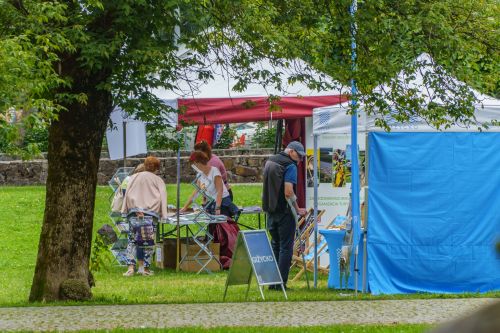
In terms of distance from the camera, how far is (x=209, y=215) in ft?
51.5

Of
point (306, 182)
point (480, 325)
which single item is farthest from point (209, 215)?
point (480, 325)

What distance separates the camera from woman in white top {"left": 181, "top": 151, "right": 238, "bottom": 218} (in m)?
16.2

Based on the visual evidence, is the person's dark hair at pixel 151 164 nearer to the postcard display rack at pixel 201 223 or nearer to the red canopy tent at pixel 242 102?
the postcard display rack at pixel 201 223

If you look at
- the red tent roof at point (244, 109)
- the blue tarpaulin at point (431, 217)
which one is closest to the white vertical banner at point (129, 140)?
the red tent roof at point (244, 109)

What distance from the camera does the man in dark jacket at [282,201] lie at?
13133mm

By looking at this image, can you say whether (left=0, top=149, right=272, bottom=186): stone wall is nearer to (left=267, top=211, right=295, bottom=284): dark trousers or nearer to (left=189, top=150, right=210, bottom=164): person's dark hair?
(left=189, top=150, right=210, bottom=164): person's dark hair

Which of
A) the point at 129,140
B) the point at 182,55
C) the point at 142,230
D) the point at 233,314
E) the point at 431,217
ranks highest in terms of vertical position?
the point at 182,55

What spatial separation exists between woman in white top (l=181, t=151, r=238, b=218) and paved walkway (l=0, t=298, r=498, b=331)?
16.3 ft

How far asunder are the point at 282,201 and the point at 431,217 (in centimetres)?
189

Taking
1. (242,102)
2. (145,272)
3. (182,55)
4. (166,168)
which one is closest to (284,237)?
(242,102)

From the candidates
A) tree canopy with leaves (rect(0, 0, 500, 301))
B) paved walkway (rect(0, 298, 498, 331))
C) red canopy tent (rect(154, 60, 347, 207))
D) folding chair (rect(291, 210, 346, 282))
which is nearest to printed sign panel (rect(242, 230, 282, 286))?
paved walkway (rect(0, 298, 498, 331))

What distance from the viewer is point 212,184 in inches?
645

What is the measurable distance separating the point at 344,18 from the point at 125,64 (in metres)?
2.35

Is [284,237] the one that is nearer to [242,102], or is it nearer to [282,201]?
[282,201]
